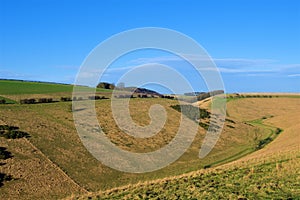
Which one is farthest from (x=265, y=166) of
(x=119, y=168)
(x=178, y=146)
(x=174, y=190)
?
(x=178, y=146)

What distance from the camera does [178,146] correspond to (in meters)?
54.8

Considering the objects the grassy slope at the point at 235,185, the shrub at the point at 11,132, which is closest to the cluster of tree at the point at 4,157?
the shrub at the point at 11,132

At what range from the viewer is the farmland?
21.8 m

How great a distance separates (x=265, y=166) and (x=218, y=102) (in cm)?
8340

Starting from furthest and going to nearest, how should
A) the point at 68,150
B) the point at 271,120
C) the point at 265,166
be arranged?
the point at 271,120 → the point at 68,150 → the point at 265,166

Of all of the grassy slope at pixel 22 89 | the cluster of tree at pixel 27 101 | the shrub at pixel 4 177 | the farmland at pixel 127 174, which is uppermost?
the grassy slope at pixel 22 89

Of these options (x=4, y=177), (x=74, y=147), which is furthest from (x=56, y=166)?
(x=74, y=147)

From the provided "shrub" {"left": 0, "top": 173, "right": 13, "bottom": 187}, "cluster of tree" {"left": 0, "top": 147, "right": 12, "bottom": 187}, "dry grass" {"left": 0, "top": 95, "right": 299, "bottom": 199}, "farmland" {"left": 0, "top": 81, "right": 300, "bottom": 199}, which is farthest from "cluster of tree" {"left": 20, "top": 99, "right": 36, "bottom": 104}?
"shrub" {"left": 0, "top": 173, "right": 13, "bottom": 187}

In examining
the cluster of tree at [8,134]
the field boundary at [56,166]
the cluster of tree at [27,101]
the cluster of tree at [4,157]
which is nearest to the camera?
the cluster of tree at [4,157]

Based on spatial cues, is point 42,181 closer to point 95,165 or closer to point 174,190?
point 95,165

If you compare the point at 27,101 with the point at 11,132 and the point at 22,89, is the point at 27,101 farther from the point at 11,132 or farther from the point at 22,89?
the point at 22,89

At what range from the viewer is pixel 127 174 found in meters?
38.2

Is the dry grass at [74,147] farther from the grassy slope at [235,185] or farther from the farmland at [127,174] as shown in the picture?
the grassy slope at [235,185]

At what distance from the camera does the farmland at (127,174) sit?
2181cm
